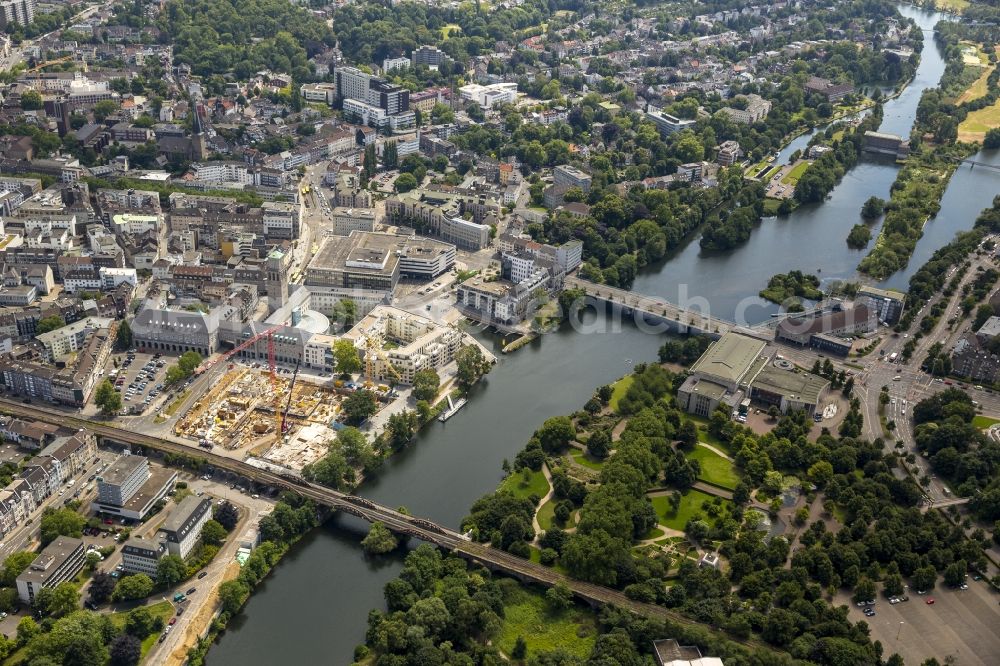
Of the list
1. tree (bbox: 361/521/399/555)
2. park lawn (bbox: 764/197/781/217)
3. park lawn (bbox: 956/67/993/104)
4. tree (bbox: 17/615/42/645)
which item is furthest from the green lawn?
park lawn (bbox: 956/67/993/104)

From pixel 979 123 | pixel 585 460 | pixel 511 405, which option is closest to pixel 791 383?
pixel 585 460

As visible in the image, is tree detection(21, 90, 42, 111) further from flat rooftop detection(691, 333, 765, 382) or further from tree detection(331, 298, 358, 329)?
flat rooftop detection(691, 333, 765, 382)

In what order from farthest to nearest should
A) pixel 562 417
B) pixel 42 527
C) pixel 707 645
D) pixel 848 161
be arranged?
pixel 848 161, pixel 562 417, pixel 42 527, pixel 707 645

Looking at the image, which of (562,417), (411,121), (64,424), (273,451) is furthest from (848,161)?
(64,424)

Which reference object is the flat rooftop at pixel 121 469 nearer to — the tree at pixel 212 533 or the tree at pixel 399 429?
the tree at pixel 212 533

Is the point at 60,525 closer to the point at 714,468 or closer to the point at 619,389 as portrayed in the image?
the point at 619,389

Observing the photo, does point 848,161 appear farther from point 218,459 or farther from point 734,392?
point 218,459
